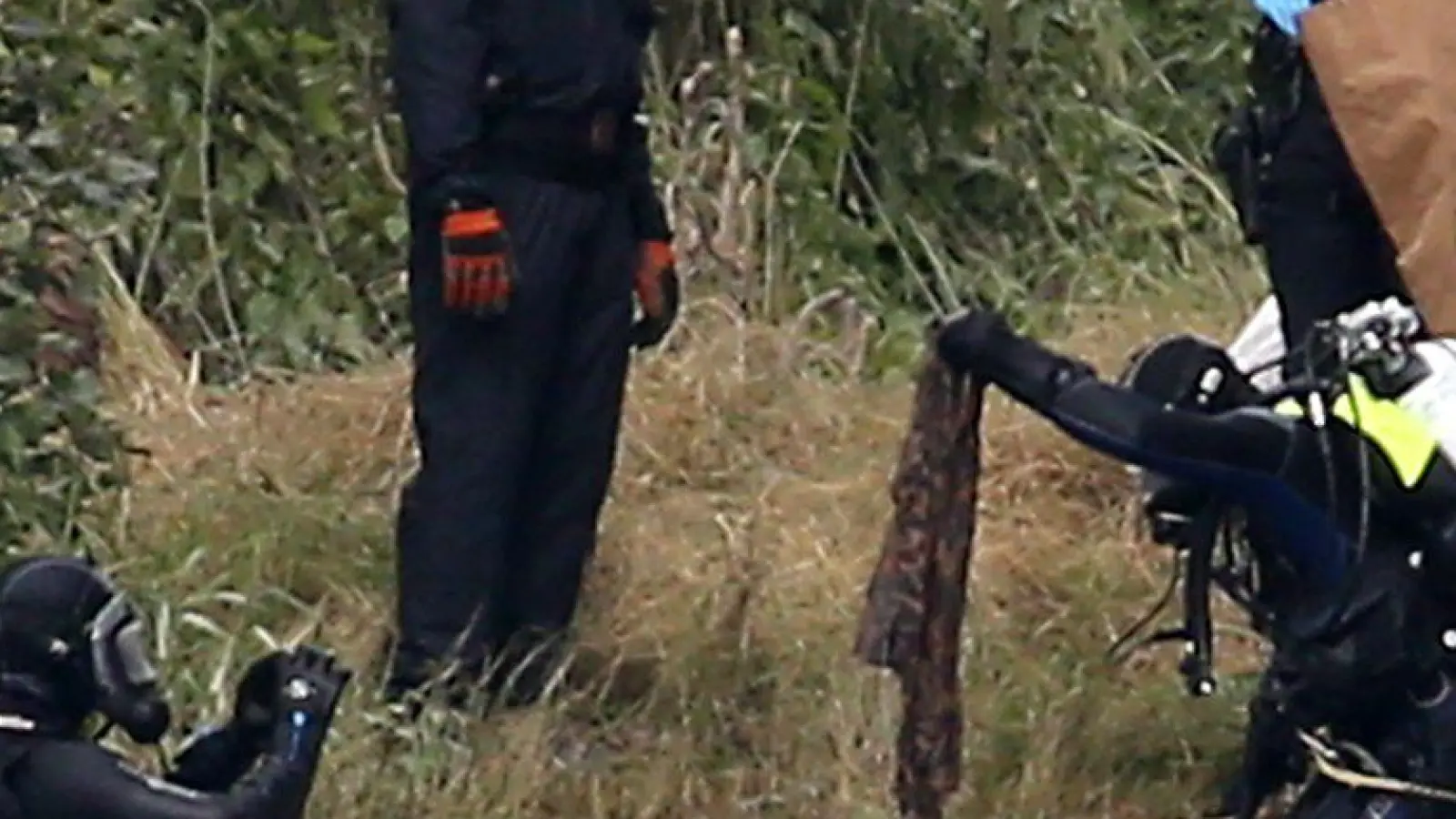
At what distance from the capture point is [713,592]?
6.82 metres

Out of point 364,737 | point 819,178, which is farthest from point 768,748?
point 819,178

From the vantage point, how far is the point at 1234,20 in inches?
447

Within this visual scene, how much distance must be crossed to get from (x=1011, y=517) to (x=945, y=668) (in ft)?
8.74

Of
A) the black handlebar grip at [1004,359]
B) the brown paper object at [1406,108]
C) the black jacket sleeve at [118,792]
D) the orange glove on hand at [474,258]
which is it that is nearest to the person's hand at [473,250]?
the orange glove on hand at [474,258]

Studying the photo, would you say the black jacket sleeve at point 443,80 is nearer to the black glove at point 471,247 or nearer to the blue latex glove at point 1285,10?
the black glove at point 471,247

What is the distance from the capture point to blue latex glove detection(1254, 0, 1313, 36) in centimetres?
602

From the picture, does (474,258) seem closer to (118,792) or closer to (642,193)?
(642,193)

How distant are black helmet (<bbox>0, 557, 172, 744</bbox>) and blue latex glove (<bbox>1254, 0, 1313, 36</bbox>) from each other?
2.58m

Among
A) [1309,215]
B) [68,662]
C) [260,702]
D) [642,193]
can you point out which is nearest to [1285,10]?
[1309,215]

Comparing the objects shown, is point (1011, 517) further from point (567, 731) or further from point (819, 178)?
point (819, 178)

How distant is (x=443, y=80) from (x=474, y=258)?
1.02 feet

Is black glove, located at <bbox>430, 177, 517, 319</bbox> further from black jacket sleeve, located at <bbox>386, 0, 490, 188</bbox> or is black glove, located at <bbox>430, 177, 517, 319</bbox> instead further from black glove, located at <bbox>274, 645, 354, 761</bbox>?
black glove, located at <bbox>274, 645, 354, 761</bbox>

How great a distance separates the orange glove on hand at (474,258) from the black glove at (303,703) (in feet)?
5.19

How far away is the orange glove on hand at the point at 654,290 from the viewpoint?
6398 millimetres
